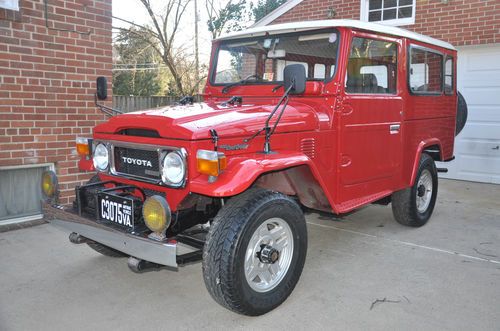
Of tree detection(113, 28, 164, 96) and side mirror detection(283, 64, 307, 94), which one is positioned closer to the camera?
side mirror detection(283, 64, 307, 94)

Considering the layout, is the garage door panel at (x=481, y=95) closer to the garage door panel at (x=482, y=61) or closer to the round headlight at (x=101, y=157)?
the garage door panel at (x=482, y=61)

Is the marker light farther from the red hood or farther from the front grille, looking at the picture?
the front grille

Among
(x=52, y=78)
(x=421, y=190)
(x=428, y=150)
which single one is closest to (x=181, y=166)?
(x=52, y=78)

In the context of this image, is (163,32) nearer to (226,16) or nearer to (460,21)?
(226,16)

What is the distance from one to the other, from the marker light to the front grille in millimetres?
426

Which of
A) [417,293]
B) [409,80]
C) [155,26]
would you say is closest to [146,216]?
[417,293]

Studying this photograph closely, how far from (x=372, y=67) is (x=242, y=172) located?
199 centimetres

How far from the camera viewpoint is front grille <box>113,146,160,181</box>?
3029 millimetres

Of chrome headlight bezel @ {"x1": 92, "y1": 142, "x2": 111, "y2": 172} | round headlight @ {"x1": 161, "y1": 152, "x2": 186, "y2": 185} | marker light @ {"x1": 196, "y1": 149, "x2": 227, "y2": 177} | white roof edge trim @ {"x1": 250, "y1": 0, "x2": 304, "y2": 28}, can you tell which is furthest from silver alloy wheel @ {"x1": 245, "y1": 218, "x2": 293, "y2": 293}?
white roof edge trim @ {"x1": 250, "y1": 0, "x2": 304, "y2": 28}

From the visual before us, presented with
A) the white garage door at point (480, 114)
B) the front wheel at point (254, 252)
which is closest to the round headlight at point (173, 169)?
the front wheel at point (254, 252)

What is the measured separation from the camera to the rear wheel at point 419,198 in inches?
188

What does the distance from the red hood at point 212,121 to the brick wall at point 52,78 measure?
1.76m

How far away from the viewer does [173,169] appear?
9.25ft

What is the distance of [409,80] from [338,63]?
1185 millimetres
